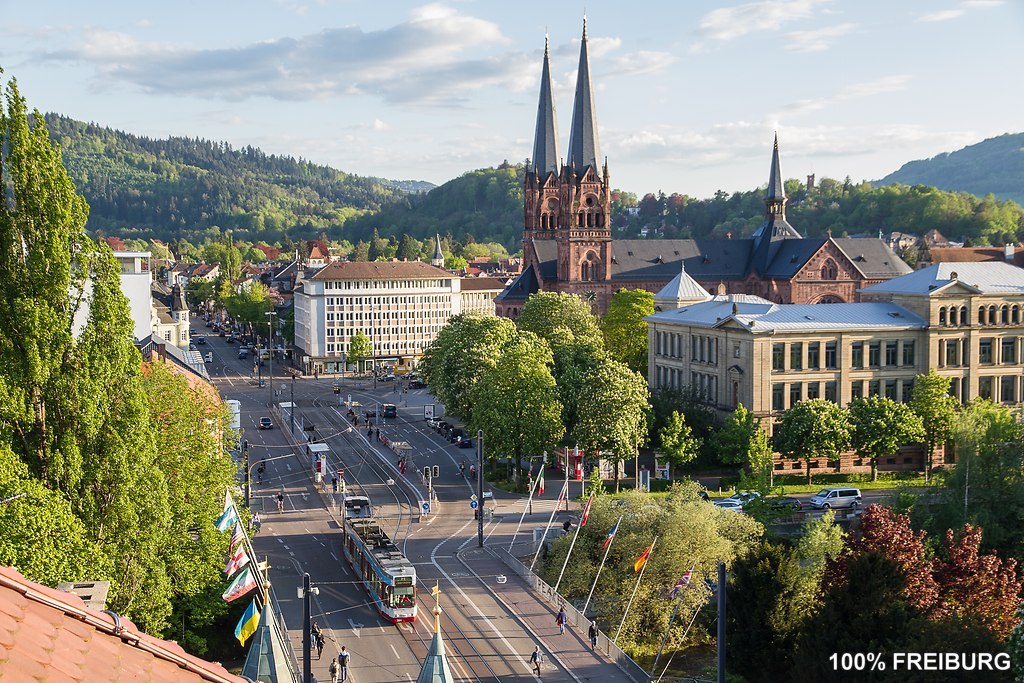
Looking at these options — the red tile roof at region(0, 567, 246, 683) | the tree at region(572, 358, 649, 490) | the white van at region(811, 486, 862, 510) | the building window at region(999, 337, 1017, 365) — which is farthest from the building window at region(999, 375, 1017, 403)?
the red tile roof at region(0, 567, 246, 683)

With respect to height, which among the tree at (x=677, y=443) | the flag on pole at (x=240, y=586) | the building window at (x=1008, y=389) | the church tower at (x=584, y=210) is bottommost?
the tree at (x=677, y=443)

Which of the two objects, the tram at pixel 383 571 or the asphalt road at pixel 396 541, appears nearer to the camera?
the asphalt road at pixel 396 541

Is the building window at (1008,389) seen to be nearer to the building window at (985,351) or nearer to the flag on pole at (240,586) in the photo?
the building window at (985,351)

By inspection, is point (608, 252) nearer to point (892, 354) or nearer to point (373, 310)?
point (373, 310)

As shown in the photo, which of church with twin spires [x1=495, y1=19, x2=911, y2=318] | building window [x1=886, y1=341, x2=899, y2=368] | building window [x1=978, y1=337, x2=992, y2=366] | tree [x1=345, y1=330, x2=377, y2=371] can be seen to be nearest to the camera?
building window [x1=886, y1=341, x2=899, y2=368]

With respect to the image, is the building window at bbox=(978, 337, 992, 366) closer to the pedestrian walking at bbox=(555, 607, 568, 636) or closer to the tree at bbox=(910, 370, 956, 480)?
the tree at bbox=(910, 370, 956, 480)

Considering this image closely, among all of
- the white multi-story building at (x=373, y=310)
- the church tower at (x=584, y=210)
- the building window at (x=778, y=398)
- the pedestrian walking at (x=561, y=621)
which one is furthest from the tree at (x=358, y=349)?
the pedestrian walking at (x=561, y=621)
